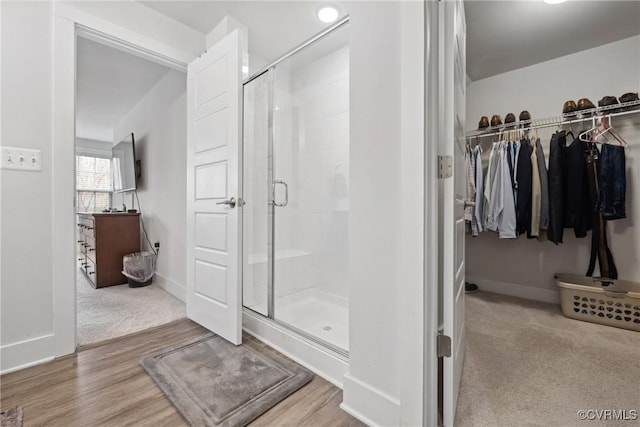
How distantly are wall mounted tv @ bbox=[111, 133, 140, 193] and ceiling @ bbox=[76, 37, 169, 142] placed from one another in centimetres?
60

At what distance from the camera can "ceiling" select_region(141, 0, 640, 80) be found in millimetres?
1973

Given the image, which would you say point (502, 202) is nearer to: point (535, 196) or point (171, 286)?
point (535, 196)

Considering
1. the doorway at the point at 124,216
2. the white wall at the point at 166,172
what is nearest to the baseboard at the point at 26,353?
the doorway at the point at 124,216

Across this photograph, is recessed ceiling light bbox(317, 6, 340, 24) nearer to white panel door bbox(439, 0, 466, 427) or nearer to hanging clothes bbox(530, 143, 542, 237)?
white panel door bbox(439, 0, 466, 427)

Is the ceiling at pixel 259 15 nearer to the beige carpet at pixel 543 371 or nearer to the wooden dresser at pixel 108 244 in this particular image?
the wooden dresser at pixel 108 244

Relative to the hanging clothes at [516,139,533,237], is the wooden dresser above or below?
below

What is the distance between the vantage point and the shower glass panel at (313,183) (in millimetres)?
2330

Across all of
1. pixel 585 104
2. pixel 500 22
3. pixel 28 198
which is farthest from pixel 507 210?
pixel 28 198

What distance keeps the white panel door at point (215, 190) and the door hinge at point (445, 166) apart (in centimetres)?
128

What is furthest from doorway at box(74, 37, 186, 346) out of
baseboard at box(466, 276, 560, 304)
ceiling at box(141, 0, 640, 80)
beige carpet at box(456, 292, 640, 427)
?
baseboard at box(466, 276, 560, 304)

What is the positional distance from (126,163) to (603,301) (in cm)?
553

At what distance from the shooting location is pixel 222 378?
1.43m

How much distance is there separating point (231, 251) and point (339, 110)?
4.92ft

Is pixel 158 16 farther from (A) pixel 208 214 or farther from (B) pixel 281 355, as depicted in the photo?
(B) pixel 281 355
